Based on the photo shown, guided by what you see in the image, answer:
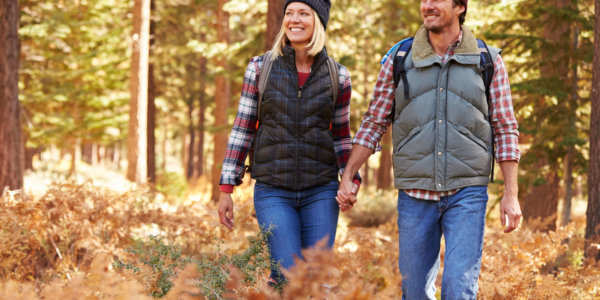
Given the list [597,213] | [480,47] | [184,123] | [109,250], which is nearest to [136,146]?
[109,250]

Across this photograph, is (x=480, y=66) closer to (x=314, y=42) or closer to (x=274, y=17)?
(x=314, y=42)

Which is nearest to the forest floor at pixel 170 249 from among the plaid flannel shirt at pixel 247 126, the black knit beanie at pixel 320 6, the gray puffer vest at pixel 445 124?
the plaid flannel shirt at pixel 247 126

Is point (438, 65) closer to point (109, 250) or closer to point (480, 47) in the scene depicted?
point (480, 47)

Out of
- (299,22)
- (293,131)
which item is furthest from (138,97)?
(293,131)

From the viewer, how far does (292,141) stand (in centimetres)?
366

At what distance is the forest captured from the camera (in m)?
3.32

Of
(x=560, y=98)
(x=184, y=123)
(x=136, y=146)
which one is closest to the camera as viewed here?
(x=560, y=98)

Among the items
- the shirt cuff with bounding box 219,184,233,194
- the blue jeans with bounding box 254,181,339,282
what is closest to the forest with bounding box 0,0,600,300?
the blue jeans with bounding box 254,181,339,282

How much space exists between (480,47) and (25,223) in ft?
15.7

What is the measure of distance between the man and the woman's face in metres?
0.63

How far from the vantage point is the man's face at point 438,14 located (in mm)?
3641

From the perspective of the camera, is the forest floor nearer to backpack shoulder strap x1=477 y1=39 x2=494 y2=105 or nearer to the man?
the man

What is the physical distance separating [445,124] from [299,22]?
3.95ft

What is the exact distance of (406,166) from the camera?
11.9 ft
